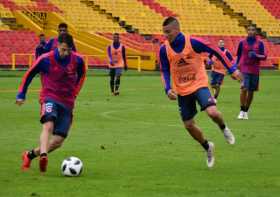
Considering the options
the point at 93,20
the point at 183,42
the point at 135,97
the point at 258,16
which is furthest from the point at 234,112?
the point at 258,16

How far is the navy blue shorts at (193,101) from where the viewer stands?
12391 millimetres

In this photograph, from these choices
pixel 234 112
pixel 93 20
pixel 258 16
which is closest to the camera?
pixel 234 112

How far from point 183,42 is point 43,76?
7.32ft

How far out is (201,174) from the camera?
37.8ft

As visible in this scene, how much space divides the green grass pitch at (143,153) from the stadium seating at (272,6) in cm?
3984

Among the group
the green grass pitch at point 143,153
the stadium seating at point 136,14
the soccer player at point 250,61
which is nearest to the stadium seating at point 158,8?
the stadium seating at point 136,14

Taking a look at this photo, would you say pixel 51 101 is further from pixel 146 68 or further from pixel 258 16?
pixel 258 16

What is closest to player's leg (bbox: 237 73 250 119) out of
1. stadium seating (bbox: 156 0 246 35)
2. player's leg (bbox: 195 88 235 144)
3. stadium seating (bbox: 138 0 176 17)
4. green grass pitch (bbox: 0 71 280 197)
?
green grass pitch (bbox: 0 71 280 197)

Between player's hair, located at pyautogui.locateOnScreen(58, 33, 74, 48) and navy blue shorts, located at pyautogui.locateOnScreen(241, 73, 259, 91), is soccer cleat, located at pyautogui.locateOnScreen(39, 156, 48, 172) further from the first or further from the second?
navy blue shorts, located at pyautogui.locateOnScreen(241, 73, 259, 91)

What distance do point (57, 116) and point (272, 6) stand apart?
55.9 m

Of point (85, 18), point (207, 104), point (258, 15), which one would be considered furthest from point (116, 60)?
point (258, 15)

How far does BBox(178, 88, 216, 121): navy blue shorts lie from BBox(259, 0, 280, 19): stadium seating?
53195 millimetres

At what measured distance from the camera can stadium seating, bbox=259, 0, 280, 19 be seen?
64994 millimetres

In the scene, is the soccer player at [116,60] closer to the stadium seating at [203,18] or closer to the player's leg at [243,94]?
the player's leg at [243,94]
